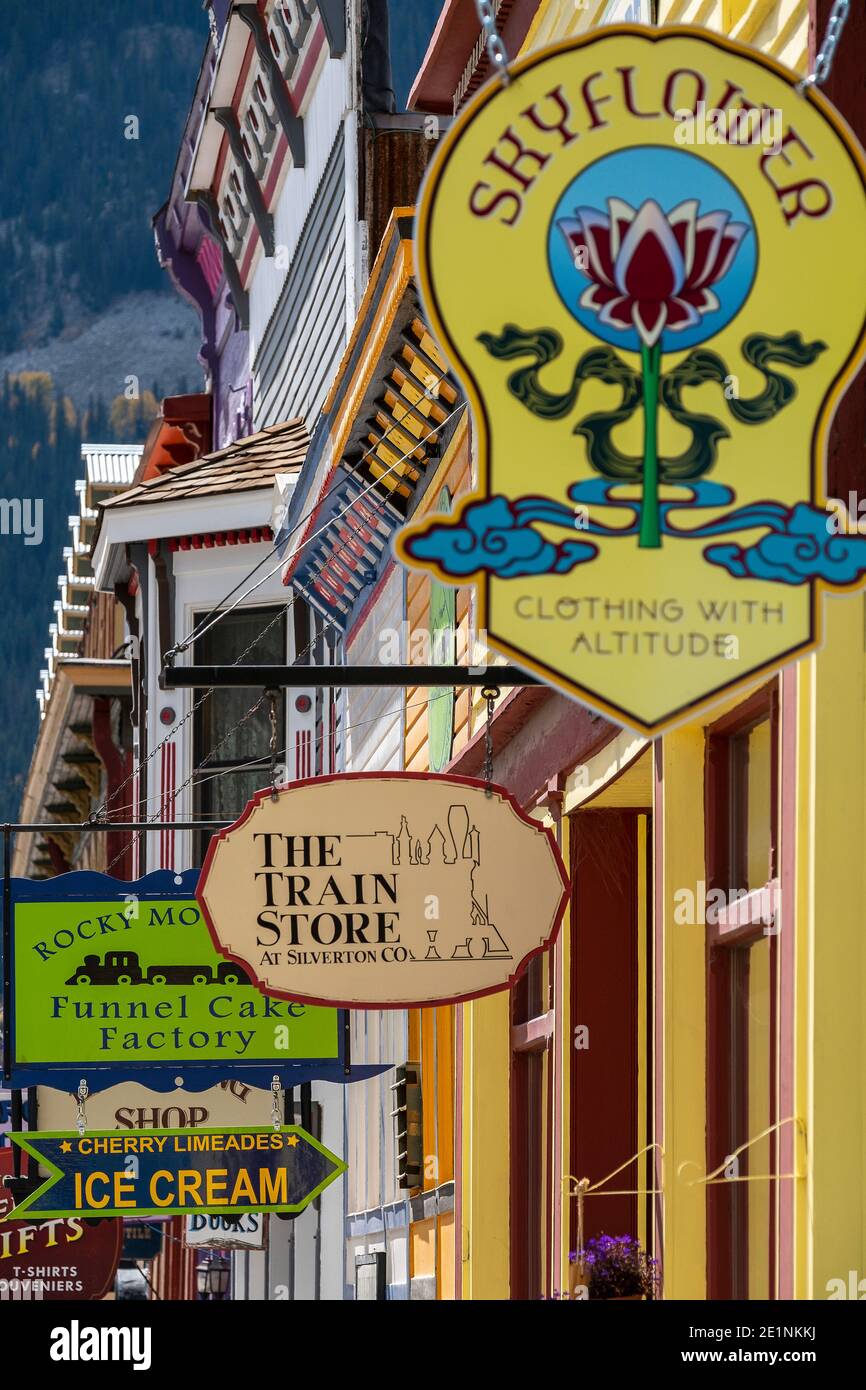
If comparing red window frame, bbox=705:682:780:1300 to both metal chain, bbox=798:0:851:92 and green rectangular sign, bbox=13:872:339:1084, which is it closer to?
metal chain, bbox=798:0:851:92

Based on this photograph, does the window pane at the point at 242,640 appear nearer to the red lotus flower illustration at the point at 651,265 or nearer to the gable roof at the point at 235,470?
the gable roof at the point at 235,470

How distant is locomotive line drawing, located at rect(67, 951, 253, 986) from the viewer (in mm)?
11203

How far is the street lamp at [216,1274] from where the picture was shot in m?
24.6

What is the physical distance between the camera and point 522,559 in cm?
484

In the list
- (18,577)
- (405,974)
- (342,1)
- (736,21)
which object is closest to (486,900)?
(405,974)

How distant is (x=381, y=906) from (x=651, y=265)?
357 cm

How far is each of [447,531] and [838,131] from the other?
3.86ft

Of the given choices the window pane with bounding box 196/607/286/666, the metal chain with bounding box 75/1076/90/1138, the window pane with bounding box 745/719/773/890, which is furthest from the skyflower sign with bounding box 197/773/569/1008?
the window pane with bounding box 196/607/286/666

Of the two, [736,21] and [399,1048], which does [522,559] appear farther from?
[399,1048]

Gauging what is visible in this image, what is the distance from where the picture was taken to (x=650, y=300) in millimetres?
4930

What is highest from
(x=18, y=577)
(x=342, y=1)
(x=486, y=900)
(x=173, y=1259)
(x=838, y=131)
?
(x=18, y=577)

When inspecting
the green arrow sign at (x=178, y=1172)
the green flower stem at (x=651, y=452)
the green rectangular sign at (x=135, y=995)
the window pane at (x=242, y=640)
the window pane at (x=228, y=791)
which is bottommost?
the green arrow sign at (x=178, y=1172)

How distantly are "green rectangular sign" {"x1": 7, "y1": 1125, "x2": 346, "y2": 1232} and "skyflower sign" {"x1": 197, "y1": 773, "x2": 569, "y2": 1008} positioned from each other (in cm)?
318

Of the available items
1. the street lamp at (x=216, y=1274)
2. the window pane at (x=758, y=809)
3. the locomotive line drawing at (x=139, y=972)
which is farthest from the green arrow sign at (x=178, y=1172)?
the street lamp at (x=216, y=1274)
